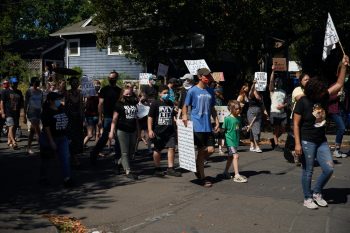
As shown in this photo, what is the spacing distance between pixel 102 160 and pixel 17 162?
184 centimetres

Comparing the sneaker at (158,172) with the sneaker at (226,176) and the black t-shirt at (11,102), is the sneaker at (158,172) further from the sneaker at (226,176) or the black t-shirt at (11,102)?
the black t-shirt at (11,102)

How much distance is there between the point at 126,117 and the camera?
28.0ft

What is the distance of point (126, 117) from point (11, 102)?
5.03m

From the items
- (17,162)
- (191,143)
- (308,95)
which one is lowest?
(17,162)

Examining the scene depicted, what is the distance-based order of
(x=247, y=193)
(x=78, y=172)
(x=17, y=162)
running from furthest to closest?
(x=17, y=162) → (x=78, y=172) → (x=247, y=193)

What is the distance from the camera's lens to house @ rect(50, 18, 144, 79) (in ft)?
97.0

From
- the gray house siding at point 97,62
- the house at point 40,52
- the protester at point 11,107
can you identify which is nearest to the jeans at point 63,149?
the protester at point 11,107

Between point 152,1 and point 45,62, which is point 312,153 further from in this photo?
point 45,62

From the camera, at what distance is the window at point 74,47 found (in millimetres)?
31620

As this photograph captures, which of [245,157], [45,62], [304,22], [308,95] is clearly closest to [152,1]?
[304,22]

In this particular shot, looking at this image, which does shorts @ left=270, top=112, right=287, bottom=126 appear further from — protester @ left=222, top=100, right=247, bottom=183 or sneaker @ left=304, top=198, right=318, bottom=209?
sneaker @ left=304, top=198, right=318, bottom=209

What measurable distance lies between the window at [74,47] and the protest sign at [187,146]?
2480 cm

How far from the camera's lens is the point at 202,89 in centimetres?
788

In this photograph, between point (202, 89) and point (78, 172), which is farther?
point (78, 172)
